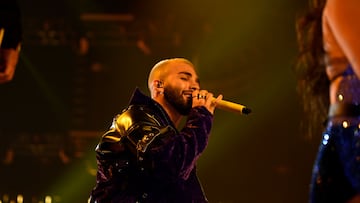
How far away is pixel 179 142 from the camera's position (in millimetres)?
1999

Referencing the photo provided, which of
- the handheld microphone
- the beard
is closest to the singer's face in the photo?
the beard

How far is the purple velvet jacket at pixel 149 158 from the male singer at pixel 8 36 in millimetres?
667

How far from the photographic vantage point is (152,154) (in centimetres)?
196

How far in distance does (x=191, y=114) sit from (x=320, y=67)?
102 centimetres

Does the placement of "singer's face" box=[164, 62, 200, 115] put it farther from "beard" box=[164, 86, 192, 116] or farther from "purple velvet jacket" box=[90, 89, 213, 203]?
"purple velvet jacket" box=[90, 89, 213, 203]

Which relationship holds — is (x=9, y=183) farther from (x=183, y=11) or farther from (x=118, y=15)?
(x=183, y=11)

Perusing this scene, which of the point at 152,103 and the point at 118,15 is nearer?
the point at 152,103

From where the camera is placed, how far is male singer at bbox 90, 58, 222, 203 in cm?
198

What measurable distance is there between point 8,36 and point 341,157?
822mm

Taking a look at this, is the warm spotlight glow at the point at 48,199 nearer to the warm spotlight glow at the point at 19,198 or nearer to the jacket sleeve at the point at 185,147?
the warm spotlight glow at the point at 19,198

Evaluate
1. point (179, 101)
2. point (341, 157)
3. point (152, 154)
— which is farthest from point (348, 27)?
point (179, 101)

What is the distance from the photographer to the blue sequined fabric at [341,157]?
94 centimetres

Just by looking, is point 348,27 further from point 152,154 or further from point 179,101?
point 179,101

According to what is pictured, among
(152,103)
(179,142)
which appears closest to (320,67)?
(179,142)
